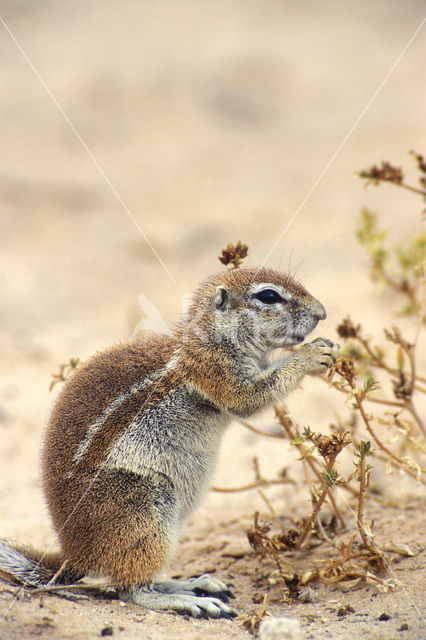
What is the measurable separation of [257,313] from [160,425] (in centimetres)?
81

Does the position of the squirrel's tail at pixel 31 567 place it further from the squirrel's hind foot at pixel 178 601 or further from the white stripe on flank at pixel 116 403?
the white stripe on flank at pixel 116 403

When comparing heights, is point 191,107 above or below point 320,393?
above

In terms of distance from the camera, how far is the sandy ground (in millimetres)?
4227

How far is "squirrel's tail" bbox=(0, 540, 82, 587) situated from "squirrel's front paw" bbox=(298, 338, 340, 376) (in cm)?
158

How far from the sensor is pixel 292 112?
1410 cm

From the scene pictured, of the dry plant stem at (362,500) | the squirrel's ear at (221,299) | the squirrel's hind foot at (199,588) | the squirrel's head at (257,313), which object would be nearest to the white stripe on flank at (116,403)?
the squirrel's head at (257,313)

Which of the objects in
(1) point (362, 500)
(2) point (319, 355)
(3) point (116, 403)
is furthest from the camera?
(2) point (319, 355)

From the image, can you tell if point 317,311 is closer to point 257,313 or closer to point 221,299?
point 257,313

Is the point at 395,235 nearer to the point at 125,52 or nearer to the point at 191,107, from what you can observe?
the point at 191,107

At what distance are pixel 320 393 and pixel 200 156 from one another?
713cm

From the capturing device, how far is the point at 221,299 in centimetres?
381

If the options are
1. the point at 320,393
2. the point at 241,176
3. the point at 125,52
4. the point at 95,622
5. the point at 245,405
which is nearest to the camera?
the point at 95,622

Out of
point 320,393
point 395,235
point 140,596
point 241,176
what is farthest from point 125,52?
point 140,596

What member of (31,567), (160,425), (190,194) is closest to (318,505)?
(160,425)
